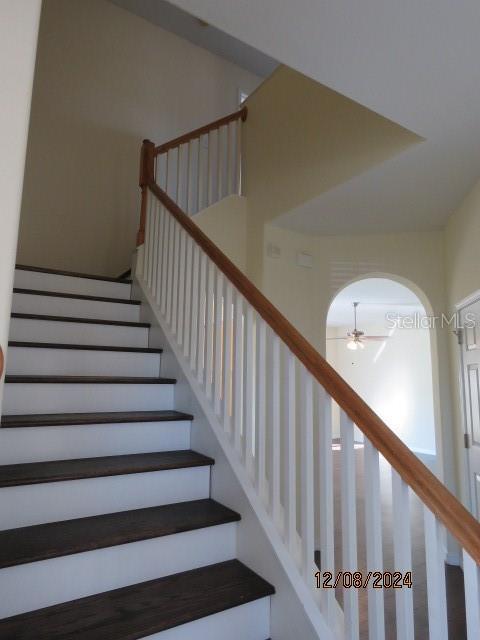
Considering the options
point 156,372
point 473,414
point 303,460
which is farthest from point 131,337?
point 473,414

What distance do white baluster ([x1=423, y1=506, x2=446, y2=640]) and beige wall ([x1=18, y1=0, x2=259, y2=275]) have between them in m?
4.26

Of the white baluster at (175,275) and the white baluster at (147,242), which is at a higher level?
the white baluster at (147,242)

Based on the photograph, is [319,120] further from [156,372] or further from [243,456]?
[243,456]

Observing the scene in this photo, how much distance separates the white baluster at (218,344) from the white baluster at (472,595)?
3.93 feet

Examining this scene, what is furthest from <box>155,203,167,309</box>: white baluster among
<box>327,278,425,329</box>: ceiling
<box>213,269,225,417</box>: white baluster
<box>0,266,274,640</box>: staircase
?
<box>327,278,425,329</box>: ceiling

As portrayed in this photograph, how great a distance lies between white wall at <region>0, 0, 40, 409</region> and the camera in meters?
0.88

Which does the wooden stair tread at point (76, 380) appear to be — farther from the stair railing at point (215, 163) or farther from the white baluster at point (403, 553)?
the stair railing at point (215, 163)

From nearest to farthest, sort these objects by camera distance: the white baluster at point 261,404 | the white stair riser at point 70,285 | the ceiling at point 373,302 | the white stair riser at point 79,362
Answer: the white baluster at point 261,404 → the white stair riser at point 79,362 → the white stair riser at point 70,285 → the ceiling at point 373,302

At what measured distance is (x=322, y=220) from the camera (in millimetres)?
3619

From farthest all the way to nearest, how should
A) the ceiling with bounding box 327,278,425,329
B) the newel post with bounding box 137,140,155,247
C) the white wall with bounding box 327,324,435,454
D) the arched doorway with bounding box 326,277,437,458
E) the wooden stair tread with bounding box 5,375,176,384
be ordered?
the white wall with bounding box 327,324,435,454 < the arched doorway with bounding box 326,277,437,458 < the ceiling with bounding box 327,278,425,329 < the newel post with bounding box 137,140,155,247 < the wooden stair tread with bounding box 5,375,176,384

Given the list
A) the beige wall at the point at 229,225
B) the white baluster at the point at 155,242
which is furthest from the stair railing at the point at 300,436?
the beige wall at the point at 229,225

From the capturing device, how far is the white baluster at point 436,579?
998 millimetres

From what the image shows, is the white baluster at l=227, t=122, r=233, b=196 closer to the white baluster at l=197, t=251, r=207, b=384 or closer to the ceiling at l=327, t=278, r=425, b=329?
the ceiling at l=327, t=278, r=425, b=329
